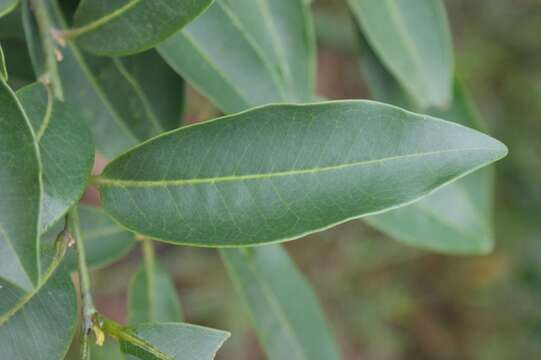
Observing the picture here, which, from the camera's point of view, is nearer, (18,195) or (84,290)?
(18,195)

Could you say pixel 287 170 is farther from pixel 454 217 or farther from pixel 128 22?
pixel 454 217

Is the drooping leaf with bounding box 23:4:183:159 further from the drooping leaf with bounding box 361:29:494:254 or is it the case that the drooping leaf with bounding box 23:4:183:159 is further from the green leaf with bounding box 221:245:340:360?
the drooping leaf with bounding box 361:29:494:254

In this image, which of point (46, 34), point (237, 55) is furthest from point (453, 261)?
point (46, 34)

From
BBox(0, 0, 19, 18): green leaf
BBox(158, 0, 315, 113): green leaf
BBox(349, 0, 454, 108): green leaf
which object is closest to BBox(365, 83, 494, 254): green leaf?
BBox(349, 0, 454, 108): green leaf

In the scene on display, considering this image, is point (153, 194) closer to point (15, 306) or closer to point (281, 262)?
point (15, 306)

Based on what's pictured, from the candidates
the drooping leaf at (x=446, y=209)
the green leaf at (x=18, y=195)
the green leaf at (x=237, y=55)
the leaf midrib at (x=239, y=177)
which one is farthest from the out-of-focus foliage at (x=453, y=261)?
the green leaf at (x=18, y=195)

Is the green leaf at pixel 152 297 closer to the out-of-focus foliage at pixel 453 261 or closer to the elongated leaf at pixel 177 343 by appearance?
the elongated leaf at pixel 177 343
